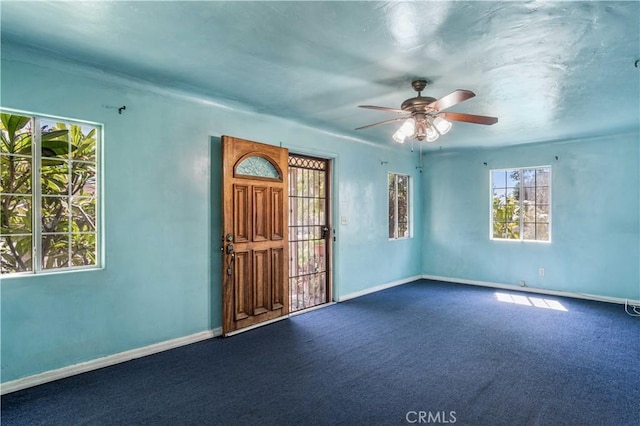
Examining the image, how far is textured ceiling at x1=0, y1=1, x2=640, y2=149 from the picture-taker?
208 centimetres

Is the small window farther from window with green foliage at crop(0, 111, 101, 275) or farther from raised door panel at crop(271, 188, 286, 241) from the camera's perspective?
window with green foliage at crop(0, 111, 101, 275)

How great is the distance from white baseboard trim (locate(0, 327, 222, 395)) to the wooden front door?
31cm

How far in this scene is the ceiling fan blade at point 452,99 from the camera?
2.45m

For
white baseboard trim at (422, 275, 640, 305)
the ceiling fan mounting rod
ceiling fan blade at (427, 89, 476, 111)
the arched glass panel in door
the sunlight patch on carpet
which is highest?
the ceiling fan mounting rod

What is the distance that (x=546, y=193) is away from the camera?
18.6 ft

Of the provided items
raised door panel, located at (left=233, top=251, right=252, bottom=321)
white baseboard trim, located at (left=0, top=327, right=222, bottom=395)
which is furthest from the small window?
white baseboard trim, located at (left=0, top=327, right=222, bottom=395)

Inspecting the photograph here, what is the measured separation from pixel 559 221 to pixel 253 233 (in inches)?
188

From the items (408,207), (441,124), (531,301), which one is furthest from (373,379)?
(408,207)

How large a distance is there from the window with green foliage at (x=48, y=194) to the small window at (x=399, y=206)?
4.58 metres

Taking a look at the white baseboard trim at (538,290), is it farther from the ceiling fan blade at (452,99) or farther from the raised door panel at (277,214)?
the ceiling fan blade at (452,99)

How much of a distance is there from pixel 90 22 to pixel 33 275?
Answer: 1.86 metres

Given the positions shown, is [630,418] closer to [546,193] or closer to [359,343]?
[359,343]

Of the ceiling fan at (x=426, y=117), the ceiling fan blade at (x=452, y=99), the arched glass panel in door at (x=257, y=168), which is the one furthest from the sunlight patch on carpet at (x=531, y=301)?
the arched glass panel in door at (x=257, y=168)

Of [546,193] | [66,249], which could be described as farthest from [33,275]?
[546,193]
